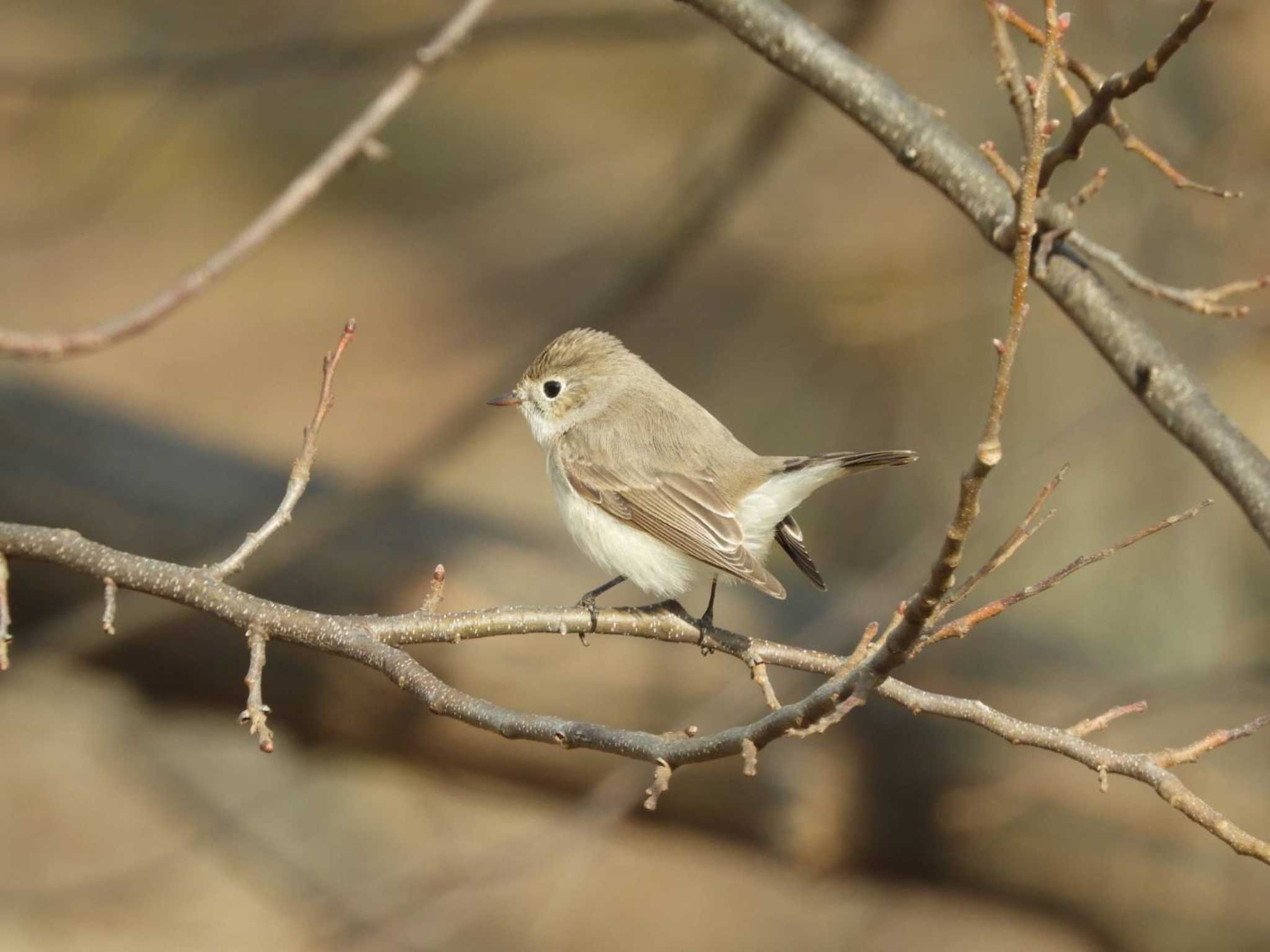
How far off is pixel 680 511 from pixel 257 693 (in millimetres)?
1715

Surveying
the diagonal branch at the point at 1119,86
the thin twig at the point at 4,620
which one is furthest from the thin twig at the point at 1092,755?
the thin twig at the point at 4,620

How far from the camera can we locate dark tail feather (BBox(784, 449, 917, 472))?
340 centimetres

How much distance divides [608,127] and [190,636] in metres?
7.32

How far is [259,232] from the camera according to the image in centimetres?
324

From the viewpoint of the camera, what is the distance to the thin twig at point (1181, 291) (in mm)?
3457

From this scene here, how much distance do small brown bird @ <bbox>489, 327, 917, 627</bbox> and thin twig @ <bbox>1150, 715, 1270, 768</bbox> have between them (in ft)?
3.98

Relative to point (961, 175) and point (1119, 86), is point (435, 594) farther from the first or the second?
point (961, 175)

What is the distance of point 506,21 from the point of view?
6230mm

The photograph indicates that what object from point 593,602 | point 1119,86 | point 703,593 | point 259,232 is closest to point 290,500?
point 259,232

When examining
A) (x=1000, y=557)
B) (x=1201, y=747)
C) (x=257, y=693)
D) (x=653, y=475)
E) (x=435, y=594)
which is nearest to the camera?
(x=1000, y=557)

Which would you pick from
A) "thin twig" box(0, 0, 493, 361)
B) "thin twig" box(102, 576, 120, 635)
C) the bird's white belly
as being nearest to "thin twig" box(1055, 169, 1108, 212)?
the bird's white belly

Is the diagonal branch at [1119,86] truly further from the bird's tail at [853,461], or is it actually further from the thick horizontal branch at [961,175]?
the bird's tail at [853,461]

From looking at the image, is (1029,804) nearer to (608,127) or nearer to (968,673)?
(968,673)

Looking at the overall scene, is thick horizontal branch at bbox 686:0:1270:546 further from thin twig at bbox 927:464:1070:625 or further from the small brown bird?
thin twig at bbox 927:464:1070:625
